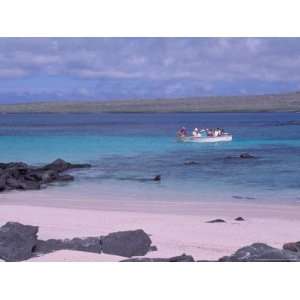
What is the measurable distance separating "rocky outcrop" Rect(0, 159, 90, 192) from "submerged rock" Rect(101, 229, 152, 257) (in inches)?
38.5

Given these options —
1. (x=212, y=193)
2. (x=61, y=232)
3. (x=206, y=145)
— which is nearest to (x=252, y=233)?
(x=212, y=193)

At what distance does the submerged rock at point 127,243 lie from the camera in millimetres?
5473

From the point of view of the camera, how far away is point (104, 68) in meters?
6.02

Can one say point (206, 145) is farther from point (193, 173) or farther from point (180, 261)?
point (180, 261)

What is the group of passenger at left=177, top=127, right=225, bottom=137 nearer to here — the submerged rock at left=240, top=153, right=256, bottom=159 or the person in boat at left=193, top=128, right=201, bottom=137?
the person in boat at left=193, top=128, right=201, bottom=137

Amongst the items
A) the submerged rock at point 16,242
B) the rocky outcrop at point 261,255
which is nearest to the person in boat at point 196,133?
the rocky outcrop at point 261,255

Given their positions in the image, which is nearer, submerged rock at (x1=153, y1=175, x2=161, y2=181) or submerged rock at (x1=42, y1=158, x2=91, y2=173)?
submerged rock at (x1=153, y1=175, x2=161, y2=181)

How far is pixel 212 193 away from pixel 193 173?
28 centimetres

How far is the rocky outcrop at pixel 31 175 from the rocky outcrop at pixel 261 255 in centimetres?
184

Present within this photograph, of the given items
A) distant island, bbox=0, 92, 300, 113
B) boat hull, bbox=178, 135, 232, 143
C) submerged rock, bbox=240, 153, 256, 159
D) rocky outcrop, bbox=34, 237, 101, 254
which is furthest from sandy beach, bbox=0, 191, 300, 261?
distant island, bbox=0, 92, 300, 113

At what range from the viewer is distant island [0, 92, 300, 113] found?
6246mm

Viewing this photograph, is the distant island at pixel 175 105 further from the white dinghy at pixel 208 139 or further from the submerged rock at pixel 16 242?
the submerged rock at pixel 16 242

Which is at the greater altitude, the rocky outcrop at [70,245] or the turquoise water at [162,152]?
the turquoise water at [162,152]

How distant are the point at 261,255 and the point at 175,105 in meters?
1.78
